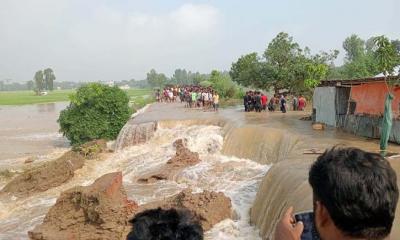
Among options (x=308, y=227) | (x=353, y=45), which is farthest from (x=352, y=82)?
(x=353, y=45)

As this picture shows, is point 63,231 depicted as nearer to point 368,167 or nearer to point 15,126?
point 368,167

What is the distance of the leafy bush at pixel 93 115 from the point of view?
76.1 feet

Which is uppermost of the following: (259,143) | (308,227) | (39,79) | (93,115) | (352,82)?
(39,79)

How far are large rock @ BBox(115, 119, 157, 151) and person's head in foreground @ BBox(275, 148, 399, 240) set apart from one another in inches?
727

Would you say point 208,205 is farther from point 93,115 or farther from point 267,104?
point 267,104

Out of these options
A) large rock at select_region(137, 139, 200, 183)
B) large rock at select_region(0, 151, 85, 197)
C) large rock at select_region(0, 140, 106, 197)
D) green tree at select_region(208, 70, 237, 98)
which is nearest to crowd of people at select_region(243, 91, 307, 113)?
large rock at select_region(137, 139, 200, 183)

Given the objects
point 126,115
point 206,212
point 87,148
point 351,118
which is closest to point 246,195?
point 206,212

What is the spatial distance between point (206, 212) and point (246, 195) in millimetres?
2212

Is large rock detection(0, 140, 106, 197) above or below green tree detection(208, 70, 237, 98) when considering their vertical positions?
below

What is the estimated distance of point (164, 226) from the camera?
1.66 meters

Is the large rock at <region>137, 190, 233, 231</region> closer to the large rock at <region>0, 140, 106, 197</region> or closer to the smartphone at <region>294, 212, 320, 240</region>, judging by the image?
the large rock at <region>0, 140, 106, 197</region>

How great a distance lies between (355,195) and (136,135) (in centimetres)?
1895

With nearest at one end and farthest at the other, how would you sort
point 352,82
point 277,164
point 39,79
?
point 277,164 < point 352,82 < point 39,79

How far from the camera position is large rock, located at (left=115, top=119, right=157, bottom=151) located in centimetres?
2016
